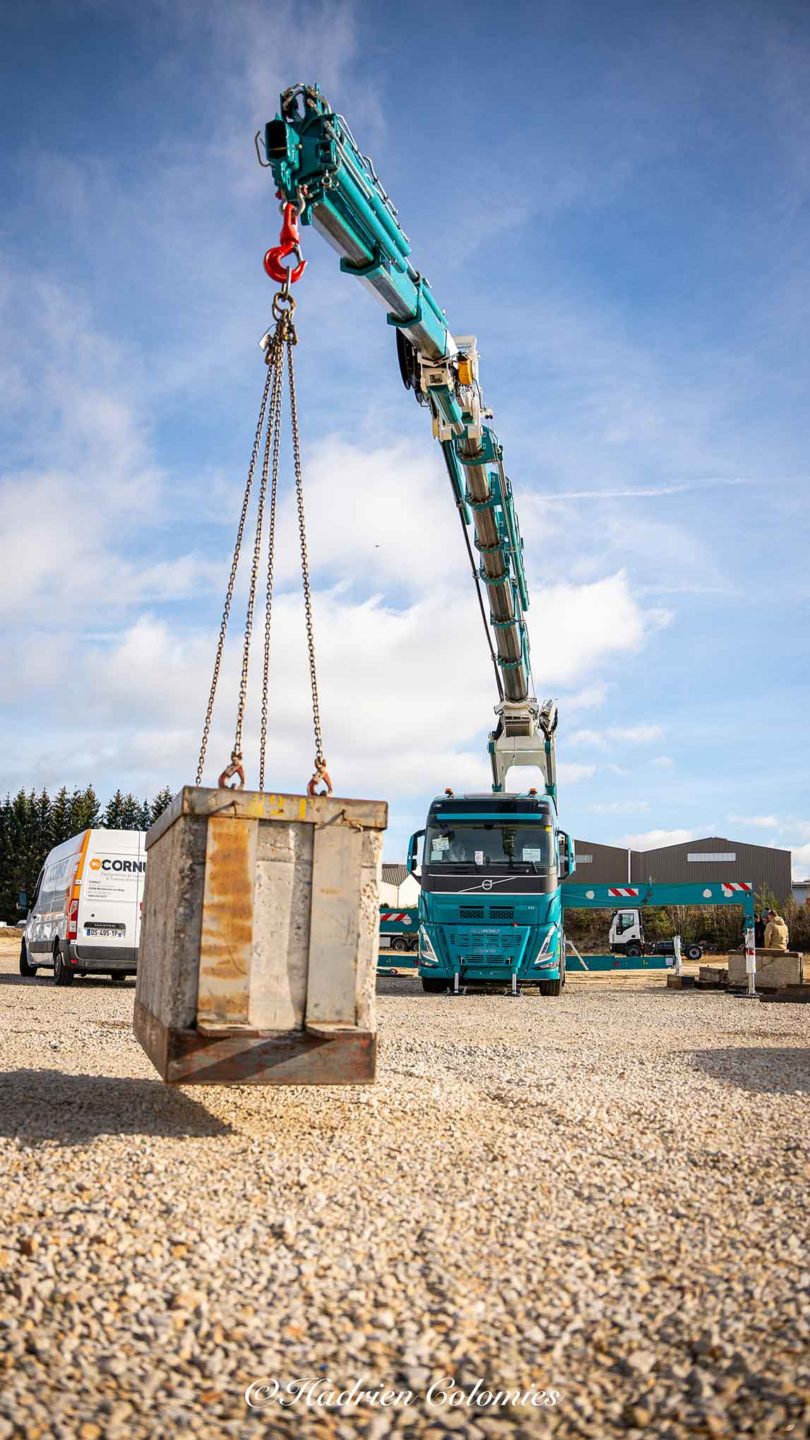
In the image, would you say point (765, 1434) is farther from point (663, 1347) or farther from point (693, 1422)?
point (663, 1347)

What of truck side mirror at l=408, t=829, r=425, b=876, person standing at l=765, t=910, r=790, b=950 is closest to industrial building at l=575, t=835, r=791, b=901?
person standing at l=765, t=910, r=790, b=950

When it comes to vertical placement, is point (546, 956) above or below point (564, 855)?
below

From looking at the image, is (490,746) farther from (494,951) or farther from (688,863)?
(688,863)

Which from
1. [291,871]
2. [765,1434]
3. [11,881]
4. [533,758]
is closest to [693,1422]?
[765,1434]

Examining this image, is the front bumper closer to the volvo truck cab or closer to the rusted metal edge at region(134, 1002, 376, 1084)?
the volvo truck cab

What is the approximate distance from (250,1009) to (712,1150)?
231 cm

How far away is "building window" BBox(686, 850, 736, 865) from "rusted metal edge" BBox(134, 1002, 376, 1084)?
52807mm

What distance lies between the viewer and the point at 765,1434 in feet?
8.52

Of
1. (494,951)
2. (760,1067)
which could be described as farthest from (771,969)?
(760,1067)

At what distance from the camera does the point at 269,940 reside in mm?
5109

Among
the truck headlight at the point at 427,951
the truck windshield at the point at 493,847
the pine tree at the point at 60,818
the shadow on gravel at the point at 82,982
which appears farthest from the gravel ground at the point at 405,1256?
the pine tree at the point at 60,818

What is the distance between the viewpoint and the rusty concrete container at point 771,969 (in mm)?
18719

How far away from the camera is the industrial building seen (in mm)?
54500

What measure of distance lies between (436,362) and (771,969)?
11.8 meters
